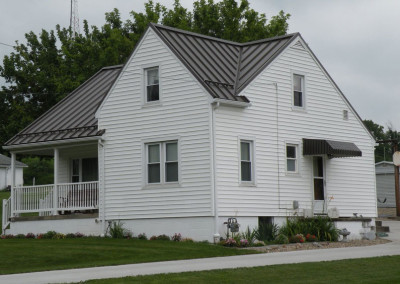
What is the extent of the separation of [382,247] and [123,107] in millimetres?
10450

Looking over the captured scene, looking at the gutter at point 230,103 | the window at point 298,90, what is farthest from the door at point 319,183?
the gutter at point 230,103

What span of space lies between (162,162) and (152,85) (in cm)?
283

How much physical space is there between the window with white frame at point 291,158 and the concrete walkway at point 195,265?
5.96 m

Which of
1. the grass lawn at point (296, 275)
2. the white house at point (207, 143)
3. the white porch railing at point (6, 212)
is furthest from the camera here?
the white porch railing at point (6, 212)

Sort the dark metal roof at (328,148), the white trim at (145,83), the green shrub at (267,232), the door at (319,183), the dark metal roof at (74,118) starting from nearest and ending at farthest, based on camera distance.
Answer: the green shrub at (267,232)
the white trim at (145,83)
the dark metal roof at (328,148)
the door at (319,183)
the dark metal roof at (74,118)

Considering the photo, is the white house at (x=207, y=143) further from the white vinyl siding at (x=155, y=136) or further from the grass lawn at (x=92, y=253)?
the grass lawn at (x=92, y=253)

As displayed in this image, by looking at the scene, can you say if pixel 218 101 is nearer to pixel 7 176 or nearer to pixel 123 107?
pixel 123 107

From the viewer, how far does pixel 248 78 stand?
27.5 meters

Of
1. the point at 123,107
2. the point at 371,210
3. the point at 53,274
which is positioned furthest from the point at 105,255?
the point at 371,210

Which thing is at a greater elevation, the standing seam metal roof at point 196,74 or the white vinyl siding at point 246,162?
the standing seam metal roof at point 196,74

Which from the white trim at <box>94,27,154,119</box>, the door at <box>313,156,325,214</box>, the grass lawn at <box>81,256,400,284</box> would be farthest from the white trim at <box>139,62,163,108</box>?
the grass lawn at <box>81,256,400,284</box>

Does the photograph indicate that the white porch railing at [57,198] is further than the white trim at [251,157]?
Yes

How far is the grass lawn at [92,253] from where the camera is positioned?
2033cm

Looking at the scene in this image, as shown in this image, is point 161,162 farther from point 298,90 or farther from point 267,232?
point 298,90
